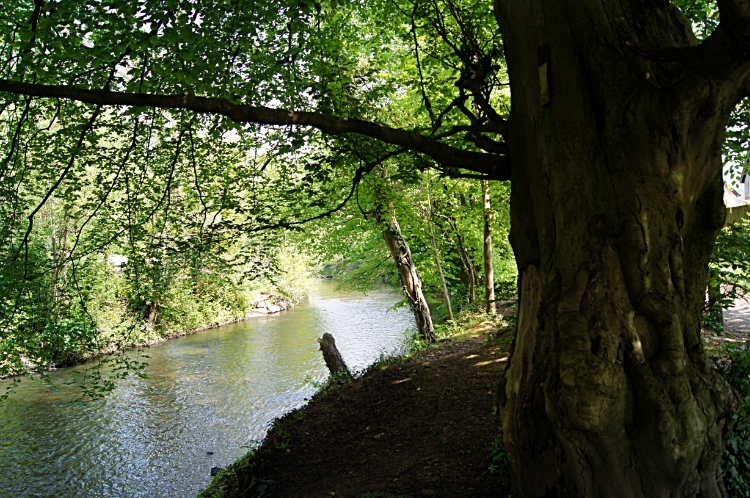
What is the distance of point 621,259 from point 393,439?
405cm

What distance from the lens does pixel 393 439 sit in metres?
6.05

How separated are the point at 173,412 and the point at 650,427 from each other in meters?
11.3

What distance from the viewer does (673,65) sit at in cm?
312

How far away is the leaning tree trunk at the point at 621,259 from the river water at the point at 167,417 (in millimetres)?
6579

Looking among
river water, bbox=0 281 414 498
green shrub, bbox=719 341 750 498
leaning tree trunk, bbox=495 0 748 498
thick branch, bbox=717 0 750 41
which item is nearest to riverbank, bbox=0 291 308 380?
river water, bbox=0 281 414 498

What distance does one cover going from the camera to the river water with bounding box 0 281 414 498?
862 centimetres

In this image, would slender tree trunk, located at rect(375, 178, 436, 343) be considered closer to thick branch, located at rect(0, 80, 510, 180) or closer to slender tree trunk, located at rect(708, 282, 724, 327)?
slender tree trunk, located at rect(708, 282, 724, 327)

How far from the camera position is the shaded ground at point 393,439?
4570 mm

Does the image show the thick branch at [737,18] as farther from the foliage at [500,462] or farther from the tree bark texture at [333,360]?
the tree bark texture at [333,360]

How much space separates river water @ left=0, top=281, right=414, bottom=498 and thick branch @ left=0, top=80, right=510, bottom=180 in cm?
631

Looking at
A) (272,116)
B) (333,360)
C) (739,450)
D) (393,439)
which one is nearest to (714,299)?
(739,450)

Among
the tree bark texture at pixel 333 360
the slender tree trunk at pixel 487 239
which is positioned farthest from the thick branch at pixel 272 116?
the slender tree trunk at pixel 487 239

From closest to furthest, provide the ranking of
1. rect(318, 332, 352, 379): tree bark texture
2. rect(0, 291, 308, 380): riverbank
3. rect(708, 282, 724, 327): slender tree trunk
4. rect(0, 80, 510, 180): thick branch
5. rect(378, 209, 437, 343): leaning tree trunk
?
rect(0, 80, 510, 180): thick branch
rect(708, 282, 724, 327): slender tree trunk
rect(318, 332, 352, 379): tree bark texture
rect(378, 209, 437, 343): leaning tree trunk
rect(0, 291, 308, 380): riverbank

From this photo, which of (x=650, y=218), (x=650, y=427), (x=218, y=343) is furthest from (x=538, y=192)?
(x=218, y=343)
